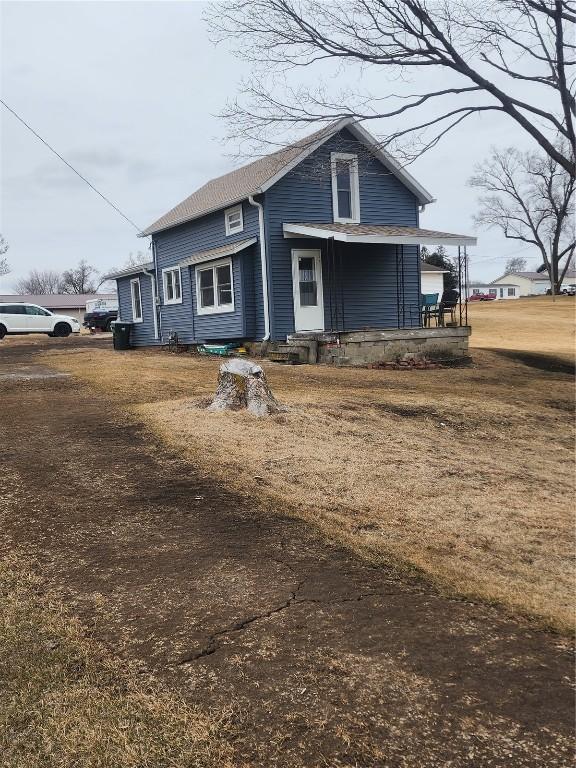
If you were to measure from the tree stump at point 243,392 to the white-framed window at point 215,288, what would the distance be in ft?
32.6

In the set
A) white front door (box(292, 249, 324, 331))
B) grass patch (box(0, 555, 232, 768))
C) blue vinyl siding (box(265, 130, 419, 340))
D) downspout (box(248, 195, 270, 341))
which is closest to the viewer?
grass patch (box(0, 555, 232, 768))

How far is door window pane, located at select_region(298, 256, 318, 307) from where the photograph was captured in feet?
58.5

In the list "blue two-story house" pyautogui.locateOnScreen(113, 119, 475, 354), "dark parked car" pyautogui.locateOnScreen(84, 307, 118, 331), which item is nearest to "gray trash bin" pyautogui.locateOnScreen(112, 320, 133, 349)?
"blue two-story house" pyautogui.locateOnScreen(113, 119, 475, 354)

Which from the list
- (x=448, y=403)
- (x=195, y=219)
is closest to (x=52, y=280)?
(x=195, y=219)

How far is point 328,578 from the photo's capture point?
3.88 metres

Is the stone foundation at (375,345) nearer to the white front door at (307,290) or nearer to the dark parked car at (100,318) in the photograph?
the white front door at (307,290)

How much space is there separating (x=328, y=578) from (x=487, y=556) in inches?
49.1

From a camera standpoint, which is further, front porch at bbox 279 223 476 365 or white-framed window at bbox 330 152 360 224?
white-framed window at bbox 330 152 360 224

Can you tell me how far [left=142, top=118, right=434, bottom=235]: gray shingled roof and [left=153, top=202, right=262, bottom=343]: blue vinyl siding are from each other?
375 mm

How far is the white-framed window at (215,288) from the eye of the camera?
1836 cm

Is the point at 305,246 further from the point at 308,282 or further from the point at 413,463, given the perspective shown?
the point at 413,463

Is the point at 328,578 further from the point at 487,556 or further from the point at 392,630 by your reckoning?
the point at 487,556

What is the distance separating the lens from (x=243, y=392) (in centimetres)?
843

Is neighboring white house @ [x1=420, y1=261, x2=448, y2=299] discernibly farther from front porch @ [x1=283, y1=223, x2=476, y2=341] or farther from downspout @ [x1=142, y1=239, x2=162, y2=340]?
downspout @ [x1=142, y1=239, x2=162, y2=340]
